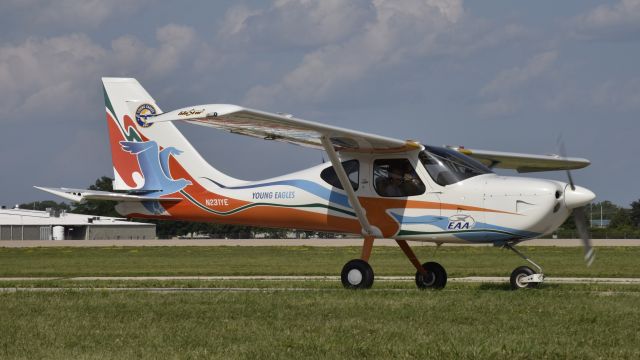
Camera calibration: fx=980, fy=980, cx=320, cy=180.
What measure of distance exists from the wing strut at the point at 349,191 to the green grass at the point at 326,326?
230cm

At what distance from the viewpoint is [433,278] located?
20047mm

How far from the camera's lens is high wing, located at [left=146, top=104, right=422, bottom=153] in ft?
53.9

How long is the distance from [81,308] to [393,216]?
6.58m

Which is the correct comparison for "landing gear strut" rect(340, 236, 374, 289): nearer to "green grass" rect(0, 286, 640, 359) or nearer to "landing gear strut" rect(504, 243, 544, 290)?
"green grass" rect(0, 286, 640, 359)

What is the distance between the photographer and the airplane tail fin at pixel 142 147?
22031mm

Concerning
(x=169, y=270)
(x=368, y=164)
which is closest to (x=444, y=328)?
(x=368, y=164)

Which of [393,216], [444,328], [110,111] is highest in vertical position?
[110,111]

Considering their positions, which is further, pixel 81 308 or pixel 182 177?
pixel 182 177

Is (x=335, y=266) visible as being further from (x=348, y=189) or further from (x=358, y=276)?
(x=348, y=189)

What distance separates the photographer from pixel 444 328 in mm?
12188

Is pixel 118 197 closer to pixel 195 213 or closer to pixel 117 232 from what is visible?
pixel 195 213

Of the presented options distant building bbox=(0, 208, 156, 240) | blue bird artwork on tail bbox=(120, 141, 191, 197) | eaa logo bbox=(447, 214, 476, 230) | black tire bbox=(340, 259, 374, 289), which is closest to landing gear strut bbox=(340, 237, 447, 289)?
Result: black tire bbox=(340, 259, 374, 289)

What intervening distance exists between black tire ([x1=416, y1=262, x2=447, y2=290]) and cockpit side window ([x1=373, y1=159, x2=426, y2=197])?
2.00 metres

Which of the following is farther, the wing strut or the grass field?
the wing strut
